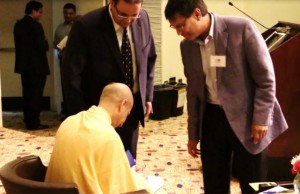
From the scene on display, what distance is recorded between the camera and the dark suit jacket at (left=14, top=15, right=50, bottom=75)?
4977mm

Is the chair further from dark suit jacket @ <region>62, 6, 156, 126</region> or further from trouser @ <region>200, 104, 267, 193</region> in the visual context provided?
trouser @ <region>200, 104, 267, 193</region>

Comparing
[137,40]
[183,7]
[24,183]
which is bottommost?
[24,183]

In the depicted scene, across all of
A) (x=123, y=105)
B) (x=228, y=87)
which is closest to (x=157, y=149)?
(x=228, y=87)

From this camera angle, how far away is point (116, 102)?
5.74ft

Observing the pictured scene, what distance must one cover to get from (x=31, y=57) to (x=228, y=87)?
355 cm

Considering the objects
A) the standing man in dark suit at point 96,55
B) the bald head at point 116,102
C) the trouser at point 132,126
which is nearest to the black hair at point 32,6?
the standing man in dark suit at point 96,55

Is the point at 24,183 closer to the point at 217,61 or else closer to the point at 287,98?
the point at 217,61

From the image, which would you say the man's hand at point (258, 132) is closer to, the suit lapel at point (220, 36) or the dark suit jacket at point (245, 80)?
the dark suit jacket at point (245, 80)

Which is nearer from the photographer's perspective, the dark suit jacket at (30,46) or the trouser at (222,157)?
the trouser at (222,157)

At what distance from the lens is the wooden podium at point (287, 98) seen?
2805mm

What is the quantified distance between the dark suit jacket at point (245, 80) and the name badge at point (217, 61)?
0.5 inches

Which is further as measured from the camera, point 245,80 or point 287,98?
point 287,98

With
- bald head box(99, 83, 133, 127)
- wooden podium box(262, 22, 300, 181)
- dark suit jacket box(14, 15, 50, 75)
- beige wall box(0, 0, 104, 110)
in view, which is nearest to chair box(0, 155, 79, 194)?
bald head box(99, 83, 133, 127)

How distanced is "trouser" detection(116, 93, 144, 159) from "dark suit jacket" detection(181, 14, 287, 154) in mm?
497
